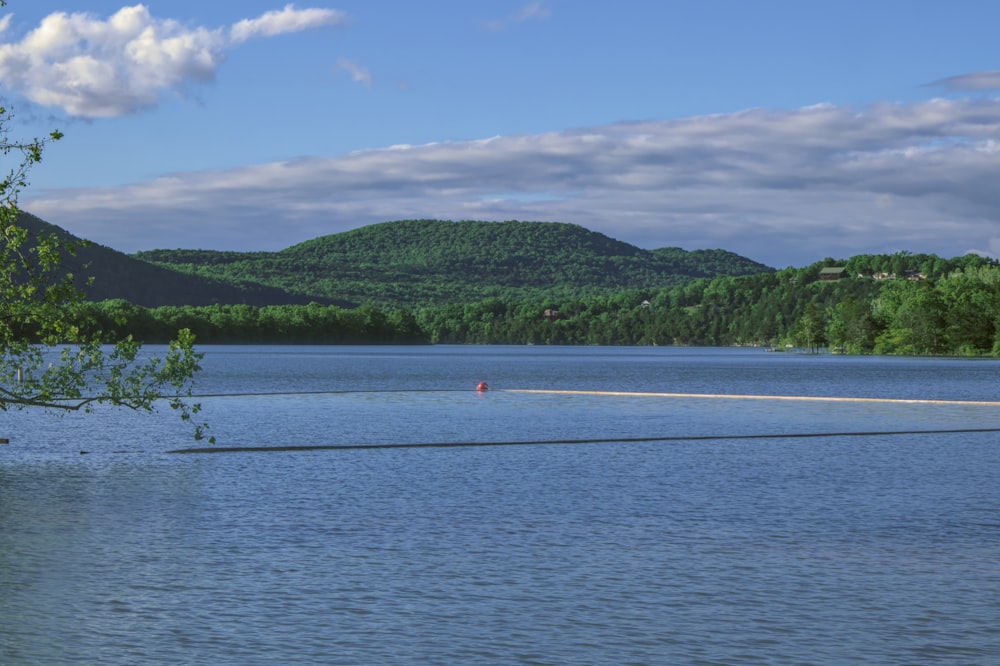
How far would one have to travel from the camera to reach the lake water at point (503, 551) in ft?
41.8

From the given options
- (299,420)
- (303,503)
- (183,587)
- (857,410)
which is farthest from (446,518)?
(857,410)

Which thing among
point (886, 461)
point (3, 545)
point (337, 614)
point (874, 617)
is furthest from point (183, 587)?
point (886, 461)

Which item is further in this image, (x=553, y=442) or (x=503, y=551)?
(x=553, y=442)

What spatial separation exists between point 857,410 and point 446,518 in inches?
1453

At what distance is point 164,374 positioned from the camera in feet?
93.2

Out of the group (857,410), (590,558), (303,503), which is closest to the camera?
(590,558)

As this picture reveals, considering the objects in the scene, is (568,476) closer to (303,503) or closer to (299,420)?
(303,503)

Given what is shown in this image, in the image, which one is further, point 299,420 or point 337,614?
point 299,420

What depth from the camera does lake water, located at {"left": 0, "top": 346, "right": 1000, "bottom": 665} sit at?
41.8 feet

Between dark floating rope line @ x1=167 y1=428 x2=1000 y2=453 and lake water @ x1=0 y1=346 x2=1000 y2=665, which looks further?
dark floating rope line @ x1=167 y1=428 x2=1000 y2=453

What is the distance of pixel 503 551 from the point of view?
18.0 metres

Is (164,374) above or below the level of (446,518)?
above

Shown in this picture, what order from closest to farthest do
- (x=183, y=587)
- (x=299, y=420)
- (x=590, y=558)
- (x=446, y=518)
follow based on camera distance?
(x=183, y=587) < (x=590, y=558) < (x=446, y=518) < (x=299, y=420)

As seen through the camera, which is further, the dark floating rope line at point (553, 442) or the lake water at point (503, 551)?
the dark floating rope line at point (553, 442)
